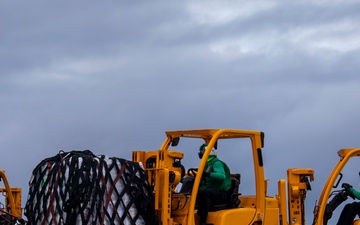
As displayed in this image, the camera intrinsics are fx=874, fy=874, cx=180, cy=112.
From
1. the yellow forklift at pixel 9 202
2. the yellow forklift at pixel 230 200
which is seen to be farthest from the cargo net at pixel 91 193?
the yellow forklift at pixel 9 202

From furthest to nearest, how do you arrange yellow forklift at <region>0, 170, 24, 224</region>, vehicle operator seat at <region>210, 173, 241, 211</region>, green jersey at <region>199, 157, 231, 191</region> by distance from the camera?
yellow forklift at <region>0, 170, 24, 224</region> → vehicle operator seat at <region>210, 173, 241, 211</region> → green jersey at <region>199, 157, 231, 191</region>

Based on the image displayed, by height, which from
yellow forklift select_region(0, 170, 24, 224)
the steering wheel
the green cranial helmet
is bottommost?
yellow forklift select_region(0, 170, 24, 224)

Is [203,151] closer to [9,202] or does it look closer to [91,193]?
[91,193]

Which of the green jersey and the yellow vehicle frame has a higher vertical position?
the green jersey

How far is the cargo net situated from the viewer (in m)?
14.2

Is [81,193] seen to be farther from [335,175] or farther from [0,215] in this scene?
[0,215]

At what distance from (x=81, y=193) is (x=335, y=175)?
518 cm

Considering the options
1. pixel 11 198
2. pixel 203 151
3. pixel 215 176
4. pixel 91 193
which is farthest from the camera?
pixel 11 198

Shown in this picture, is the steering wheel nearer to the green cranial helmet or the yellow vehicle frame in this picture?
the green cranial helmet

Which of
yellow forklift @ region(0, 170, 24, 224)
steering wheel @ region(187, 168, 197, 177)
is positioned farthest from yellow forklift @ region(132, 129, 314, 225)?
yellow forklift @ region(0, 170, 24, 224)

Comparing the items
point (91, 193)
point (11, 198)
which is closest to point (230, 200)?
point (91, 193)

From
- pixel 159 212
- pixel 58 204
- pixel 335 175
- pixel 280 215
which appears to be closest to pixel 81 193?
pixel 58 204

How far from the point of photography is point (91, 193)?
14.3 m

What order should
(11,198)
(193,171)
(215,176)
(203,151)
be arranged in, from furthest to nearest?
(11,198) < (193,171) < (203,151) < (215,176)
